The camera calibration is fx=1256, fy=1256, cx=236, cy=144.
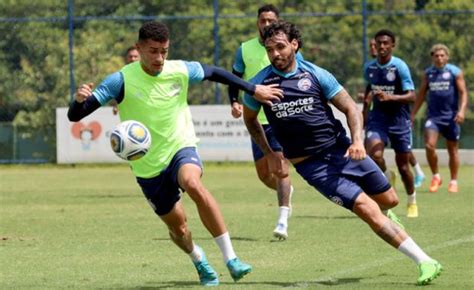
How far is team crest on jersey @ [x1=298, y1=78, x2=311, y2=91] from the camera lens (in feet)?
31.0

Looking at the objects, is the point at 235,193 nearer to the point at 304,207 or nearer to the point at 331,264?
the point at 304,207

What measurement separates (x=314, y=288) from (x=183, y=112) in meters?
1.69

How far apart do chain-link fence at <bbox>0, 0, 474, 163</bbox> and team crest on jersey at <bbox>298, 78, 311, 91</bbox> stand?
57.5ft

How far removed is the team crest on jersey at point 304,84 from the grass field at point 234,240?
4.73 ft

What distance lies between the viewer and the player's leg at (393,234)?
29.5 ft

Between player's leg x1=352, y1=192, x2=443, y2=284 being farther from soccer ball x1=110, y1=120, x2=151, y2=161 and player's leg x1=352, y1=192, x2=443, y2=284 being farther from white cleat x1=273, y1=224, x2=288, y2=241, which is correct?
white cleat x1=273, y1=224, x2=288, y2=241

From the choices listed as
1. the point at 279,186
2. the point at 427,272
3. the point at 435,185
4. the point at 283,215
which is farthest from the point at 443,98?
the point at 427,272

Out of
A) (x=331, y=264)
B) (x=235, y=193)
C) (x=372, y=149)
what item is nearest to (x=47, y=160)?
(x=235, y=193)

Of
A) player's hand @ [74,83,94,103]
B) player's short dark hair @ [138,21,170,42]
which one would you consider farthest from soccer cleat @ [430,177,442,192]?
player's hand @ [74,83,94,103]

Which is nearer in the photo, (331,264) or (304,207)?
(331,264)

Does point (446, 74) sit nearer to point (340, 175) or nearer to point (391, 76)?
point (391, 76)

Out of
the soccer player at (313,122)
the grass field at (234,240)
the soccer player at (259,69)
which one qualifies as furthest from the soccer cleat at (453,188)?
the soccer player at (313,122)

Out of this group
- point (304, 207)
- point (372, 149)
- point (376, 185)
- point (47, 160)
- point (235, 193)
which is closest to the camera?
point (376, 185)

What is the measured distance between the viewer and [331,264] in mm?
10469
